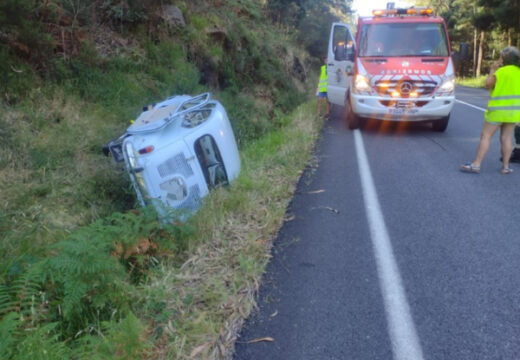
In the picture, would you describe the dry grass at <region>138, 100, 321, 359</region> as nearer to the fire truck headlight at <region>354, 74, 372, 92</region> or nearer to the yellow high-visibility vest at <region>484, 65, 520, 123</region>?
the yellow high-visibility vest at <region>484, 65, 520, 123</region>

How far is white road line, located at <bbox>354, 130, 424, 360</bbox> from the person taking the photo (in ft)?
9.68

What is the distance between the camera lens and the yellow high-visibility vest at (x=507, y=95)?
20.9 feet

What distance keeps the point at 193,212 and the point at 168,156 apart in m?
0.67

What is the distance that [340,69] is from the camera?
1137 centimetres

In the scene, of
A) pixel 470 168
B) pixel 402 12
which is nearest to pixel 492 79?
pixel 470 168

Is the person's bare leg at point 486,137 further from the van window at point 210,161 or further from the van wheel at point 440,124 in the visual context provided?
the van window at point 210,161

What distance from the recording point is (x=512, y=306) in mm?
3340

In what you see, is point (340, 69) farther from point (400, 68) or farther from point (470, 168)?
point (470, 168)

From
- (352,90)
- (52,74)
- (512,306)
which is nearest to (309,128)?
(352,90)

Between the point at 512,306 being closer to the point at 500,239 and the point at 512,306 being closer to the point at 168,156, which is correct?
the point at 500,239

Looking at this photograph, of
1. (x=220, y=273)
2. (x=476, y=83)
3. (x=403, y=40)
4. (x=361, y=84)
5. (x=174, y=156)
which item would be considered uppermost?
(x=174, y=156)

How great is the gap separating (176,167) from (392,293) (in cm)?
261

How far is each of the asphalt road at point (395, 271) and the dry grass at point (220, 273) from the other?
0.14m

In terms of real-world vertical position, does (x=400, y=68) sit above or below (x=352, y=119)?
above
